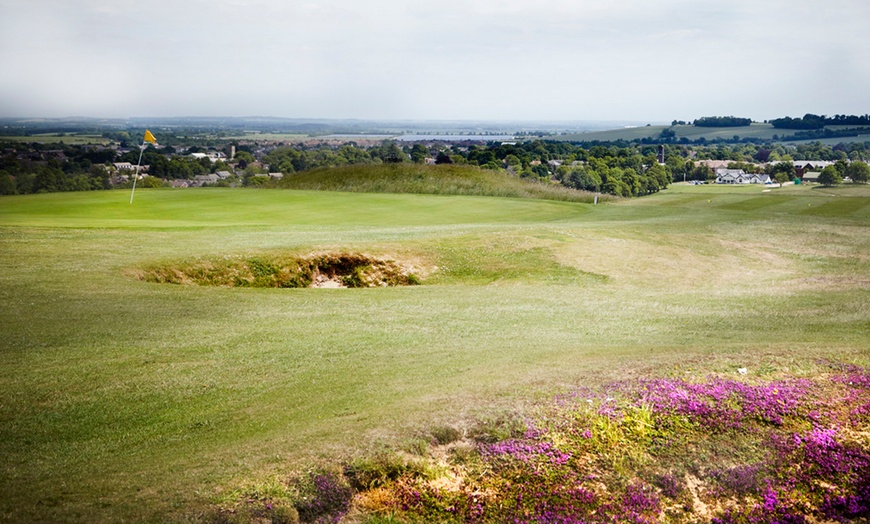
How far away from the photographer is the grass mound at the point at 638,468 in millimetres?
7656

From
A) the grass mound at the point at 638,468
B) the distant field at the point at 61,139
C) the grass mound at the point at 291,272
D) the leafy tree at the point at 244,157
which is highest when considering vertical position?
the distant field at the point at 61,139

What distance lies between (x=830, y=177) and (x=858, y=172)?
2.45 meters

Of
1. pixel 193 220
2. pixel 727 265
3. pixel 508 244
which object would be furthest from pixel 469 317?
pixel 193 220

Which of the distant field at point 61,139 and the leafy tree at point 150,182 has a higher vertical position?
the distant field at point 61,139

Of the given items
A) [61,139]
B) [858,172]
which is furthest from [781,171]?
[61,139]

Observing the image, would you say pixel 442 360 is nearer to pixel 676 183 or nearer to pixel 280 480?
→ pixel 280 480

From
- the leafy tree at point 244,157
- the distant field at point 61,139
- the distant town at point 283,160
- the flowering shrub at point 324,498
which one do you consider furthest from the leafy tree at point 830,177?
the flowering shrub at point 324,498

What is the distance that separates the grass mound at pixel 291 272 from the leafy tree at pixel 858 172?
5960 cm

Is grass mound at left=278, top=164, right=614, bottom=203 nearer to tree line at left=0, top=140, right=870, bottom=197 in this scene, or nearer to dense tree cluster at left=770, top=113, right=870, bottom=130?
tree line at left=0, top=140, right=870, bottom=197

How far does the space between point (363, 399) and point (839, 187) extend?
65.8 meters

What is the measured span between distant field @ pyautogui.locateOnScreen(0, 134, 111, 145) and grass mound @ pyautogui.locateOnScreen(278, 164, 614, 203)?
2162cm

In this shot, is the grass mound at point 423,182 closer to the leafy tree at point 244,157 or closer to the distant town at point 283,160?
the distant town at point 283,160

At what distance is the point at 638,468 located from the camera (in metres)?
8.50

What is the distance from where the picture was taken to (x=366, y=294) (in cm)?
1841
